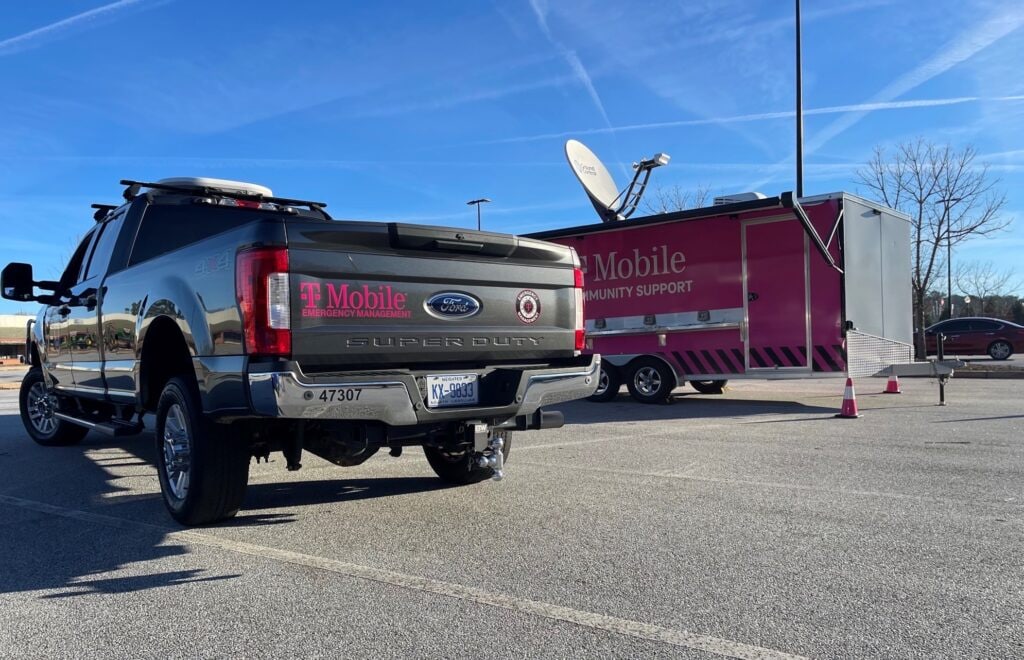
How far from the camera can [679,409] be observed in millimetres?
11797

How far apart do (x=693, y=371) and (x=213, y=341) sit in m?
9.29

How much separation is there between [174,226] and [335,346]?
2962mm

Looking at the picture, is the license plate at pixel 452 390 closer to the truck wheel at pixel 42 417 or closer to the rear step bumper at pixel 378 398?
the rear step bumper at pixel 378 398

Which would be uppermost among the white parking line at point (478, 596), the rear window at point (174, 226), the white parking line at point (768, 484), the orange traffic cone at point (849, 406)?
the rear window at point (174, 226)

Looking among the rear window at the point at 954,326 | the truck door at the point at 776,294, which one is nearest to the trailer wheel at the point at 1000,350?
the rear window at the point at 954,326

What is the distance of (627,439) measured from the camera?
8438mm

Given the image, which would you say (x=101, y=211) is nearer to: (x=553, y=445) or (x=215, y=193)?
(x=215, y=193)

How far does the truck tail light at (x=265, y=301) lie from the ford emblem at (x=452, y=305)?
861 mm

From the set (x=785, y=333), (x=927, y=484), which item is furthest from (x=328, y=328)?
(x=785, y=333)

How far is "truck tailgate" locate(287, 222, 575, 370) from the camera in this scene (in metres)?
4.07

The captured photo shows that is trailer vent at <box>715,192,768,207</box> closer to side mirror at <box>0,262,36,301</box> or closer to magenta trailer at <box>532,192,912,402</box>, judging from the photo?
magenta trailer at <box>532,192,912,402</box>

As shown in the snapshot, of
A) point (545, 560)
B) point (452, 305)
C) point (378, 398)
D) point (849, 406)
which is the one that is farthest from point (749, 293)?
point (378, 398)

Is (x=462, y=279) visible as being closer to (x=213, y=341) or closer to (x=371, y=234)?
(x=371, y=234)

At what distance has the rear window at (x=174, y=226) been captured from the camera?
6141 mm
